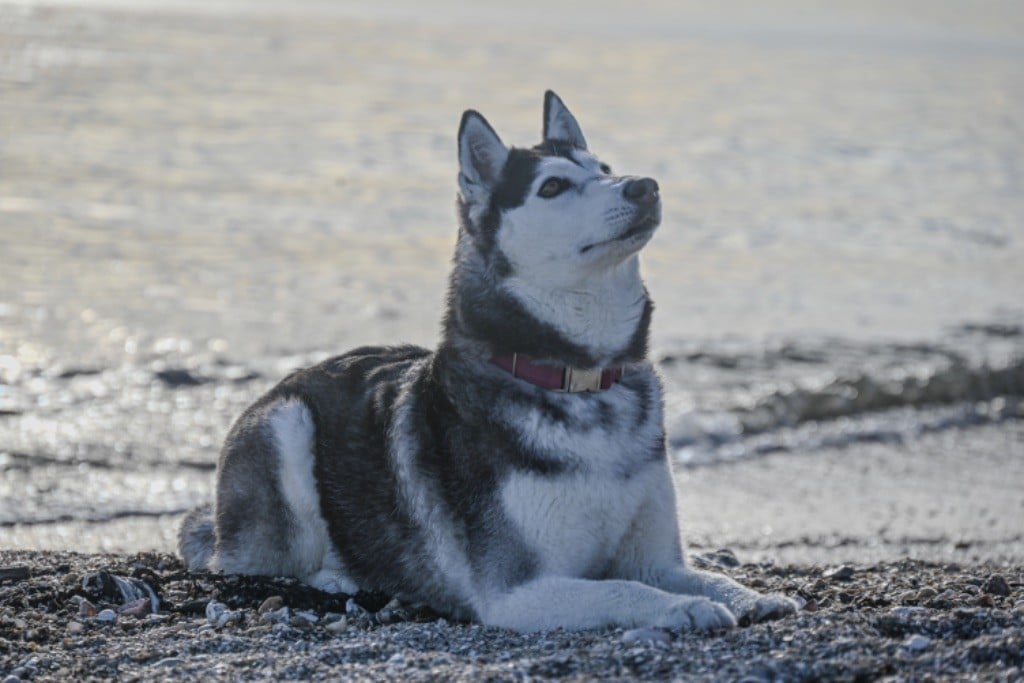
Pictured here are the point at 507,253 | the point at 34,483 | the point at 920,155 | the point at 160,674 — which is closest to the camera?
the point at 160,674

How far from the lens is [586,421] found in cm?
610

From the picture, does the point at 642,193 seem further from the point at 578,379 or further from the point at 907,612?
the point at 907,612

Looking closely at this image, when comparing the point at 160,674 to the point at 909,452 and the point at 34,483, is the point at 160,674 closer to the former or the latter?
the point at 34,483

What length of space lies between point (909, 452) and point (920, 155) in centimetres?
1441

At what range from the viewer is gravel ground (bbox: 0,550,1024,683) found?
5.12 metres

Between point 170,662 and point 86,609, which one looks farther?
point 86,609

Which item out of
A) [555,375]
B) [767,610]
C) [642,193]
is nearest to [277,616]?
[555,375]

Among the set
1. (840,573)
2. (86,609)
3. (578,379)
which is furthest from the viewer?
(840,573)

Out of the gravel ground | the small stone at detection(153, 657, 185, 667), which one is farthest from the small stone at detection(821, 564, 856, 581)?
the small stone at detection(153, 657, 185, 667)

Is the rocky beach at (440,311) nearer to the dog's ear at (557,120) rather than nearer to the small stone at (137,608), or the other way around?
the small stone at (137,608)

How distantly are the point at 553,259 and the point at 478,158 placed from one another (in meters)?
0.74

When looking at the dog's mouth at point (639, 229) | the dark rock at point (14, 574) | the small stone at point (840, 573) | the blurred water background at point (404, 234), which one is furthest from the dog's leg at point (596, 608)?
the blurred water background at point (404, 234)

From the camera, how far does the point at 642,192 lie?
6.14 meters

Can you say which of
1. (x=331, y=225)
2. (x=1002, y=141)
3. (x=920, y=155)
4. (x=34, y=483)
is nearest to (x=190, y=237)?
(x=331, y=225)
